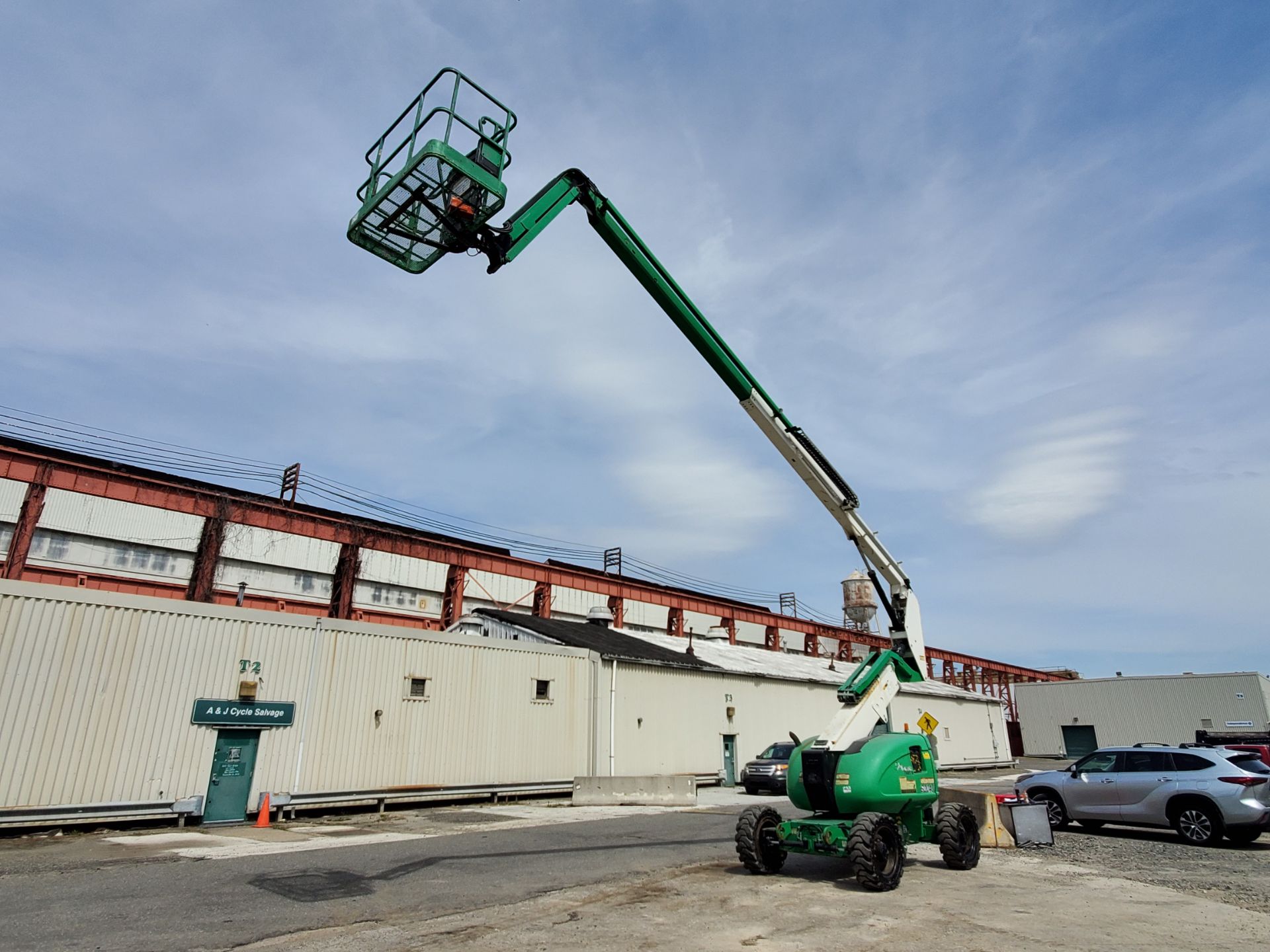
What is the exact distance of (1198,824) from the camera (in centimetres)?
1300

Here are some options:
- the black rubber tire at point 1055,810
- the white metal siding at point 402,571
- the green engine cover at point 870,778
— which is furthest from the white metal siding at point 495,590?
the green engine cover at point 870,778

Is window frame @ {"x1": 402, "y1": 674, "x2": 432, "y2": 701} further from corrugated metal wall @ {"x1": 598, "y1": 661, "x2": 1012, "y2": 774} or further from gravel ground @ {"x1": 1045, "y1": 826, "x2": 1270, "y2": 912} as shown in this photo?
gravel ground @ {"x1": 1045, "y1": 826, "x2": 1270, "y2": 912}

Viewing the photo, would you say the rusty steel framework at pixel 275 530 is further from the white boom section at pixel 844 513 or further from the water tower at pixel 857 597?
the white boom section at pixel 844 513

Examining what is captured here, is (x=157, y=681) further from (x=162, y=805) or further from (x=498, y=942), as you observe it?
(x=498, y=942)

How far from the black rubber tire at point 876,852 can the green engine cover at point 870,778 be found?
47 cm

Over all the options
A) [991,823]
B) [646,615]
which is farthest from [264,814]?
[646,615]

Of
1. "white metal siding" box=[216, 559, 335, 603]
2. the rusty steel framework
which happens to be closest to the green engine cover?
the rusty steel framework

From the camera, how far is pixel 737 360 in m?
13.1

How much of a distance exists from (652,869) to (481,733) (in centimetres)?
1134

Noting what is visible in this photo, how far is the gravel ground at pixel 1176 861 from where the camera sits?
923cm

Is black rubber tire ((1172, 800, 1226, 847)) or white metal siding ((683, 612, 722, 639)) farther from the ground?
white metal siding ((683, 612, 722, 639))

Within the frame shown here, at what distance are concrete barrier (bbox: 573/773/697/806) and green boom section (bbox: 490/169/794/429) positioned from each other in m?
12.0

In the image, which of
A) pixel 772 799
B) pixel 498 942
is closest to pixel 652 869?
pixel 498 942

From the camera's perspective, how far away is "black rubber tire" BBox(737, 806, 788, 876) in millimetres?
9773
